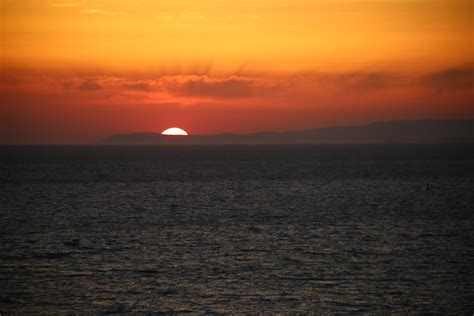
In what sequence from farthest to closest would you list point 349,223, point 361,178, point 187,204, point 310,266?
point 361,178 < point 187,204 < point 349,223 < point 310,266

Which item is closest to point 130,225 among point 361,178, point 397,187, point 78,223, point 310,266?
point 78,223

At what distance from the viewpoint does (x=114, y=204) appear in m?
93.7

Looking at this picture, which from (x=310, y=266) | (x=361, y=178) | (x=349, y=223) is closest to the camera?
(x=310, y=266)

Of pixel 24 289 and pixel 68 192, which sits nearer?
pixel 24 289

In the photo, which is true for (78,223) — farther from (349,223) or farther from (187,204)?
(349,223)

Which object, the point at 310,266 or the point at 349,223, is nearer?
the point at 310,266

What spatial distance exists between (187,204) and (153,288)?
52.1 metres

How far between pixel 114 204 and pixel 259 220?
28931 mm

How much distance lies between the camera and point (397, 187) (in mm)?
121375

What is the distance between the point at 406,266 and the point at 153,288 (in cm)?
1869

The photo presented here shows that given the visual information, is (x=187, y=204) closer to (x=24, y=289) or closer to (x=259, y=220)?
(x=259, y=220)

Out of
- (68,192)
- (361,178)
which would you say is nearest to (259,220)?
(68,192)

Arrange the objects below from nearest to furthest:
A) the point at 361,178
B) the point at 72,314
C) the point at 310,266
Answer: the point at 72,314 → the point at 310,266 → the point at 361,178

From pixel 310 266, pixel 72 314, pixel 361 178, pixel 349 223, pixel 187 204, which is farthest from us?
pixel 361 178
